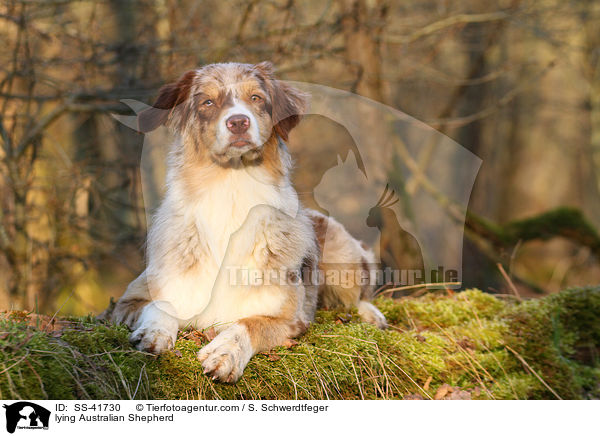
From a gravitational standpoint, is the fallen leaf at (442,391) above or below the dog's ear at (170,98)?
below

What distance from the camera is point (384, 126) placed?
28.7 feet

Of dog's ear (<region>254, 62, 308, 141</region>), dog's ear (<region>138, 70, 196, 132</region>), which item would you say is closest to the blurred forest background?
dog's ear (<region>254, 62, 308, 141</region>)

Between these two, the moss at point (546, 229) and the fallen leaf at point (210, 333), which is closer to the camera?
the fallen leaf at point (210, 333)

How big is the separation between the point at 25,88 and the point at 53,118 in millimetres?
533

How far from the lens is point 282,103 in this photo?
399 cm

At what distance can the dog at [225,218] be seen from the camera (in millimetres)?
3680

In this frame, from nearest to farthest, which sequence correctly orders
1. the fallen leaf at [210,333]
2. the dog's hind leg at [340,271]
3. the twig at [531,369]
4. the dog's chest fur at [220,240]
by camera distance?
the fallen leaf at [210,333], the dog's chest fur at [220,240], the twig at [531,369], the dog's hind leg at [340,271]

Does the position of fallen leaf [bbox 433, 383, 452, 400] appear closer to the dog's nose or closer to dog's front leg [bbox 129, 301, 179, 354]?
dog's front leg [bbox 129, 301, 179, 354]

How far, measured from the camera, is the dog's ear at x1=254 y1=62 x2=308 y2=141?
391 centimetres

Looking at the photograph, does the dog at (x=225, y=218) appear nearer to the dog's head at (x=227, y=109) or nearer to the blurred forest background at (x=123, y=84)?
the dog's head at (x=227, y=109)

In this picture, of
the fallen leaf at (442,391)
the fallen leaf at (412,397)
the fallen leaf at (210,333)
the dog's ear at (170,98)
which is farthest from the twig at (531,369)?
the dog's ear at (170,98)

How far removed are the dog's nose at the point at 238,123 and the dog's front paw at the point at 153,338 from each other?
4.46ft

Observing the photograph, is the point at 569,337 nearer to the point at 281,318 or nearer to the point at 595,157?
the point at 281,318

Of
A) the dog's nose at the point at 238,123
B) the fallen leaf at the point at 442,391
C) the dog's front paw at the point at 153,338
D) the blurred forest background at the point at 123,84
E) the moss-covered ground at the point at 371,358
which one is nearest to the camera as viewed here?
the moss-covered ground at the point at 371,358
